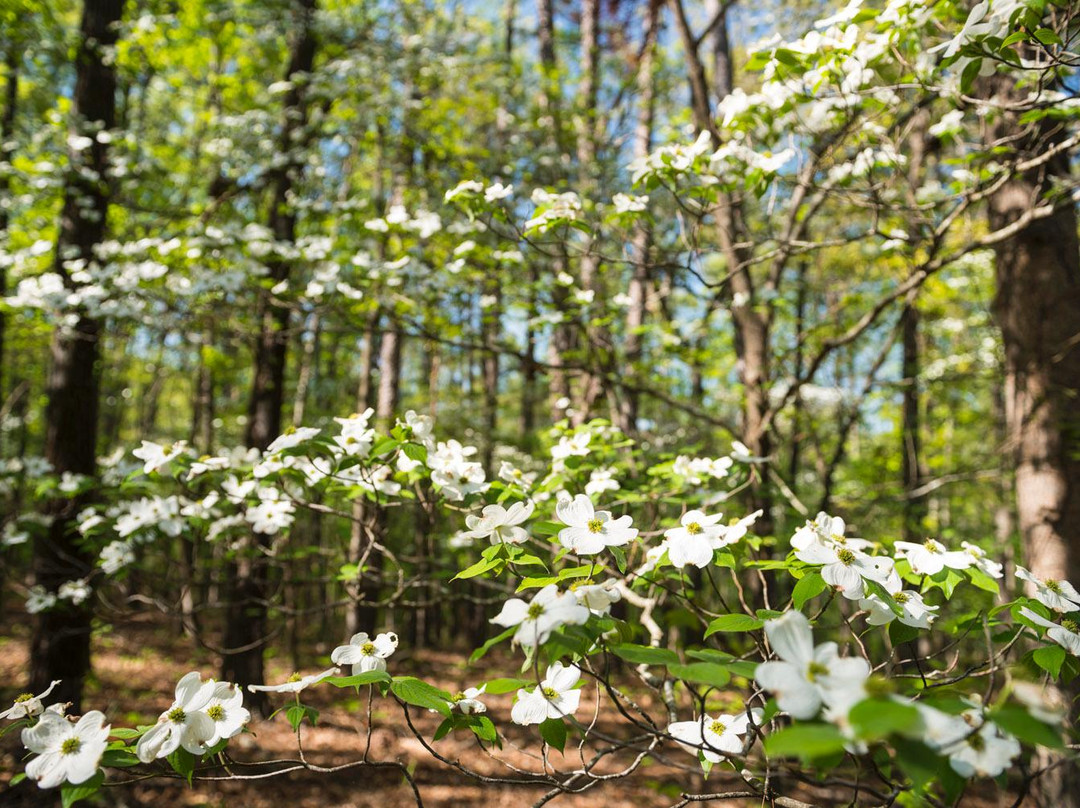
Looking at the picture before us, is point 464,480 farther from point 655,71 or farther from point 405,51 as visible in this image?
point 655,71

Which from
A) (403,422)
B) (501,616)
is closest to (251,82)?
(403,422)

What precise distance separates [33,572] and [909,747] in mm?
4988

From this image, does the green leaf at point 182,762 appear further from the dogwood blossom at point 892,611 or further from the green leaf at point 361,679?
the dogwood blossom at point 892,611

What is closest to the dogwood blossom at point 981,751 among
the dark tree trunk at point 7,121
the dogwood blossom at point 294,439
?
the dogwood blossom at point 294,439

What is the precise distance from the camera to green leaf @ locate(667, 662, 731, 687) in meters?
0.74

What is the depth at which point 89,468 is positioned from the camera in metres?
4.16

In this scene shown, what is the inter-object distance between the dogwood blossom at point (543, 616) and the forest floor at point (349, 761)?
222cm

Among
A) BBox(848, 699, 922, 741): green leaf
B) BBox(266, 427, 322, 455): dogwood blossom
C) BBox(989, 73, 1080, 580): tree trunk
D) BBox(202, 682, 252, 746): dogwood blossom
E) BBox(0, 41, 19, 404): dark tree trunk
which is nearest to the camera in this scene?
BBox(848, 699, 922, 741): green leaf

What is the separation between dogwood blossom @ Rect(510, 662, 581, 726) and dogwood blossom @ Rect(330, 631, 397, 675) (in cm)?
28

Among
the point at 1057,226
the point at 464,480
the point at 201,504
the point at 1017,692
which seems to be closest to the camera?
the point at 1017,692

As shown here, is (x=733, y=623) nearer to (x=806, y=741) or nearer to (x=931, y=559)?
(x=806, y=741)

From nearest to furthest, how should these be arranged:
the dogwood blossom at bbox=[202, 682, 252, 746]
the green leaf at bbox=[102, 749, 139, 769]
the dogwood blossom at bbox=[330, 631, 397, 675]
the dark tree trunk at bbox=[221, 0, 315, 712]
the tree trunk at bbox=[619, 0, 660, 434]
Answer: the green leaf at bbox=[102, 749, 139, 769] < the dogwood blossom at bbox=[202, 682, 252, 746] < the dogwood blossom at bbox=[330, 631, 397, 675] < the dark tree trunk at bbox=[221, 0, 315, 712] < the tree trunk at bbox=[619, 0, 660, 434]

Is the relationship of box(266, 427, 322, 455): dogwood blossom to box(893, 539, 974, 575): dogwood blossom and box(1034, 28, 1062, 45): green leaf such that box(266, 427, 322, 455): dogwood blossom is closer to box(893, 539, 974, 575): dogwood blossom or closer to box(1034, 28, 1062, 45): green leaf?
box(893, 539, 974, 575): dogwood blossom

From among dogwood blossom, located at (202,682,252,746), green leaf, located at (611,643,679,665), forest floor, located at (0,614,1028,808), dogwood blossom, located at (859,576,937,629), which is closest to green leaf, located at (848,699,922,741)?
green leaf, located at (611,643,679,665)
